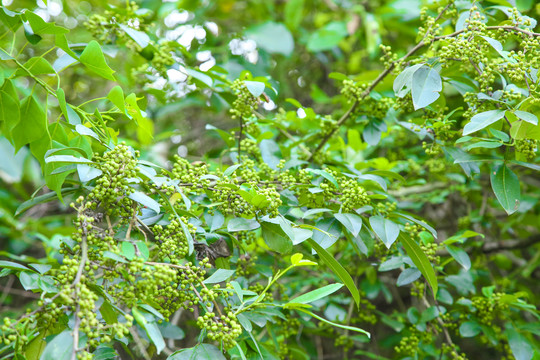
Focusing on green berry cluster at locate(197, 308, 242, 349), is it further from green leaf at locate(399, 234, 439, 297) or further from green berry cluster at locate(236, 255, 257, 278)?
green leaf at locate(399, 234, 439, 297)

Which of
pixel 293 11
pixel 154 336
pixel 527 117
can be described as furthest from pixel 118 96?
pixel 293 11

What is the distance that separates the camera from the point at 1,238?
11.0 feet

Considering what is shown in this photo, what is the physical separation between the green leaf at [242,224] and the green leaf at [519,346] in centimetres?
109

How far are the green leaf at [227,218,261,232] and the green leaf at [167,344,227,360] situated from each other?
0.29 m

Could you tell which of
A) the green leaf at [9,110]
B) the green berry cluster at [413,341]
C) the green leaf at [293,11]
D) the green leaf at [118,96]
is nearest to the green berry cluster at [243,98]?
the green leaf at [118,96]

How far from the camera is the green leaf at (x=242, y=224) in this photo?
1182 millimetres

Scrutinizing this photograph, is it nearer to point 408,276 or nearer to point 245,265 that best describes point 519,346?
point 408,276

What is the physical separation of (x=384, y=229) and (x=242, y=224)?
41 centimetres

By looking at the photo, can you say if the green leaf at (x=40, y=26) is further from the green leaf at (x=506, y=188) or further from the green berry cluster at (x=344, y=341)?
the green berry cluster at (x=344, y=341)

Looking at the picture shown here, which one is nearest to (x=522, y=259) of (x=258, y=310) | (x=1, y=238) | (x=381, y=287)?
(x=381, y=287)

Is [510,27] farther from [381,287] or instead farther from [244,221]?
[381,287]

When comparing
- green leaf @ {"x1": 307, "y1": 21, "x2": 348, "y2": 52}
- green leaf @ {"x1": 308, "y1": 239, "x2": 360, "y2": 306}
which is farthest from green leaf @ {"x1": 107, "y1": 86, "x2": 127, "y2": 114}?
green leaf @ {"x1": 307, "y1": 21, "x2": 348, "y2": 52}

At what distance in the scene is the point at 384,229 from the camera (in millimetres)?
1304

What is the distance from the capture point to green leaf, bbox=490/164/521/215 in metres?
1.38
